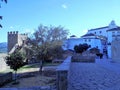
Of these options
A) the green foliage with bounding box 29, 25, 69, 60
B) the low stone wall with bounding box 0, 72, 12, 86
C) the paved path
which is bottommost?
the low stone wall with bounding box 0, 72, 12, 86

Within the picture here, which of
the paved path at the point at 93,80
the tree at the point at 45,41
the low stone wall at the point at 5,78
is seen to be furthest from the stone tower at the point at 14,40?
the paved path at the point at 93,80

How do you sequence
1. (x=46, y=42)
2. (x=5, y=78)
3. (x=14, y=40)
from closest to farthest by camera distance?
(x=5, y=78) < (x=46, y=42) < (x=14, y=40)

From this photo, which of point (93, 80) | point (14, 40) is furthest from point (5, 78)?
point (14, 40)

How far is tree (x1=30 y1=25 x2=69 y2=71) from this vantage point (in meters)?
39.7

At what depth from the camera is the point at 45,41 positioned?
41.4 metres

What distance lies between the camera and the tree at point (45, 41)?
39.7 m

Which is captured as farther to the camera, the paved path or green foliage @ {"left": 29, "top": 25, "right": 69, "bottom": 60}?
green foliage @ {"left": 29, "top": 25, "right": 69, "bottom": 60}

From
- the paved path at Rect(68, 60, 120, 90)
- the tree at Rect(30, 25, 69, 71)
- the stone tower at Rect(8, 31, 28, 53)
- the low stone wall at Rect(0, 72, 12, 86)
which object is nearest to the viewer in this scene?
the paved path at Rect(68, 60, 120, 90)

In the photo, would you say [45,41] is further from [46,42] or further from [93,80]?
[93,80]

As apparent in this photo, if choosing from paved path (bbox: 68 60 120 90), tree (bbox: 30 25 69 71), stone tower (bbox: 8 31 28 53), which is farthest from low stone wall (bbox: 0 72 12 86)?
stone tower (bbox: 8 31 28 53)

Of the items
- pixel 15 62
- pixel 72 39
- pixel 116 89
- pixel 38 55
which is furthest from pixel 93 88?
pixel 72 39

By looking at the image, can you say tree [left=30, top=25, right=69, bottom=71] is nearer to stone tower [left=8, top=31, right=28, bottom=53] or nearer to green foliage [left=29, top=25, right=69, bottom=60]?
green foliage [left=29, top=25, right=69, bottom=60]

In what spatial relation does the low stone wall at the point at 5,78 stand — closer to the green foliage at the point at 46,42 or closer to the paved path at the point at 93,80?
the paved path at the point at 93,80

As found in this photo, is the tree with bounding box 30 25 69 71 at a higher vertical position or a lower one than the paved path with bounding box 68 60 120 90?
higher
